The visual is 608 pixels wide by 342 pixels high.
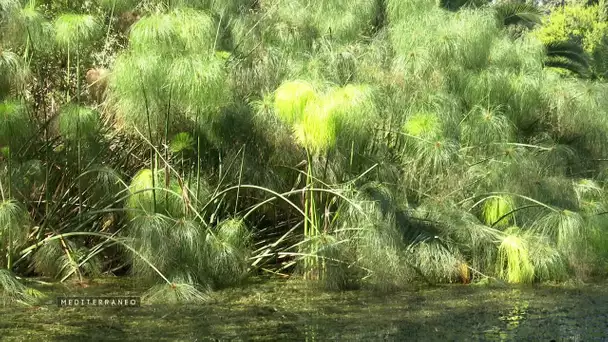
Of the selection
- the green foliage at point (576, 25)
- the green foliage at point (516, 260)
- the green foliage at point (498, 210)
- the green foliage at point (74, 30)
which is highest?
the green foliage at point (576, 25)

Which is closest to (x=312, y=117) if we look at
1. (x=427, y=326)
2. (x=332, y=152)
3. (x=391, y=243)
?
(x=332, y=152)

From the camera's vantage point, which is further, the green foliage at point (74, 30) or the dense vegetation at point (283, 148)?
the green foliage at point (74, 30)

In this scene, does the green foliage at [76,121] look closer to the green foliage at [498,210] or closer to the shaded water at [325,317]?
the shaded water at [325,317]

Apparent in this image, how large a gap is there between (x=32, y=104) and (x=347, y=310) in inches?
150

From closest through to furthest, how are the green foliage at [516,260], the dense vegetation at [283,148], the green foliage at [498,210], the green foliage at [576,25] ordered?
1. the dense vegetation at [283,148]
2. the green foliage at [516,260]
3. the green foliage at [498,210]
4. the green foliage at [576,25]

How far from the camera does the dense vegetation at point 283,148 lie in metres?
6.97

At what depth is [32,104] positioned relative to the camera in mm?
8000

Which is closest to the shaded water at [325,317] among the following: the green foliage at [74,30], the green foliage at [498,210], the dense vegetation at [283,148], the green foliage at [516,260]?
the dense vegetation at [283,148]

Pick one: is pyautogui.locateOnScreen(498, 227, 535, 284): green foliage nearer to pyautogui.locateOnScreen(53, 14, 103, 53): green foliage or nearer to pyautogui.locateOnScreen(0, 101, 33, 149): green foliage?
pyautogui.locateOnScreen(53, 14, 103, 53): green foliage

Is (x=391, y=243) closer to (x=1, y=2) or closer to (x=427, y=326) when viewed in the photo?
(x=427, y=326)

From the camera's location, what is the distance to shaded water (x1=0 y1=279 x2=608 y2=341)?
550 centimetres

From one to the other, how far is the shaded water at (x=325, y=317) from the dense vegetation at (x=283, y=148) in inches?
13.8

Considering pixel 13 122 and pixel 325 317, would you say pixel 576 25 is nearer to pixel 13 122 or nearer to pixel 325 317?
pixel 325 317

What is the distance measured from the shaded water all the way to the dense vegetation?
35 centimetres
